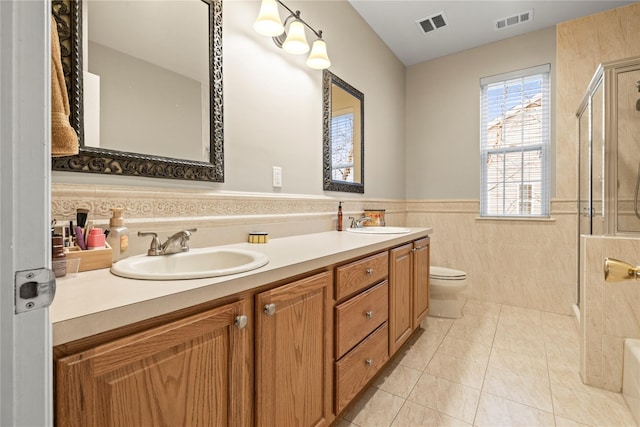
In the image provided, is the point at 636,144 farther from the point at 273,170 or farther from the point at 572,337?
the point at 273,170

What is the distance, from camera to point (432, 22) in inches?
106

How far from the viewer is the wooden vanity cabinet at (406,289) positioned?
5.60ft

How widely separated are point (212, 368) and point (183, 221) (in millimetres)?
706

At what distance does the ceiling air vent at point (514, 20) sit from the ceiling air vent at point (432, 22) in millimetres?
496

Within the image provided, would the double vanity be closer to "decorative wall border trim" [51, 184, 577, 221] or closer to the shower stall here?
"decorative wall border trim" [51, 184, 577, 221]

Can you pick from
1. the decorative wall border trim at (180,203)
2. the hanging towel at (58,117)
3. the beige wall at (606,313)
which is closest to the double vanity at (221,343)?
the decorative wall border trim at (180,203)

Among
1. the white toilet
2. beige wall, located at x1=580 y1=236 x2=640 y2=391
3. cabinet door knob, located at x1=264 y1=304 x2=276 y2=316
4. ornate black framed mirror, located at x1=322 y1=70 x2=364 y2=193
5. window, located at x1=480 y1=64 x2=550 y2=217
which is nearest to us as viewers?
cabinet door knob, located at x1=264 y1=304 x2=276 y2=316

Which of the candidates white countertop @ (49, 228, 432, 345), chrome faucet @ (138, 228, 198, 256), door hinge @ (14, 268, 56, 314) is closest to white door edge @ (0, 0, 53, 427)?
door hinge @ (14, 268, 56, 314)

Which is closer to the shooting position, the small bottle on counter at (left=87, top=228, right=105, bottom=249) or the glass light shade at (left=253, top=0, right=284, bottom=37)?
the small bottle on counter at (left=87, top=228, right=105, bottom=249)

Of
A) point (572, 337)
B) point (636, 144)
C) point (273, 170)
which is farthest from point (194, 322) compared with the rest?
point (572, 337)

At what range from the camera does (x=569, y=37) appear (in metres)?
2.64

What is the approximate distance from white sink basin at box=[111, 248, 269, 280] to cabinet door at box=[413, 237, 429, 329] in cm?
129

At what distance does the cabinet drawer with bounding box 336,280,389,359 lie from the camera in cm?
124

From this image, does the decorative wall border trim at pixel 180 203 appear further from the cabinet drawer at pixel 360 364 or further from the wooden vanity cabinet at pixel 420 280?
the cabinet drawer at pixel 360 364
